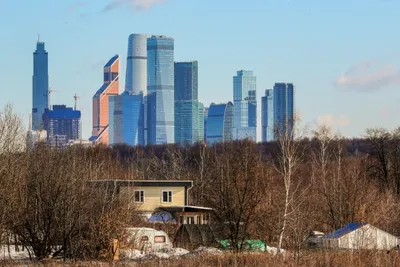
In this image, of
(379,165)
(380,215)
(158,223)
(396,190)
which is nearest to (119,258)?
(380,215)

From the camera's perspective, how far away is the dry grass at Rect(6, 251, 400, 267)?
27.0m

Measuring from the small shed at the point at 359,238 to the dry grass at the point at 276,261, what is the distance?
2602 mm

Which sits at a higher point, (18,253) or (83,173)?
(83,173)

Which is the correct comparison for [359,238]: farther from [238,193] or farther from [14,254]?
[14,254]

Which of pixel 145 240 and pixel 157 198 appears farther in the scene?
pixel 157 198

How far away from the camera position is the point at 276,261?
27.1m

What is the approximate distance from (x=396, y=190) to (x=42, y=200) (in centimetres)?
2860

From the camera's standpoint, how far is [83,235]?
104ft

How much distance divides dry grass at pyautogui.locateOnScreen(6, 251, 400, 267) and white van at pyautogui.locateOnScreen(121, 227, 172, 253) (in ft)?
14.8

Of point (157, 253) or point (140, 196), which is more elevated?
point (140, 196)

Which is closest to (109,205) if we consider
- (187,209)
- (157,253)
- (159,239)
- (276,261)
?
(157,253)

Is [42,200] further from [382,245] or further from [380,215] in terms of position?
[380,215]

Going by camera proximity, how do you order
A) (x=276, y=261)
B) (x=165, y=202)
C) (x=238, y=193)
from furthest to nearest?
(x=165, y=202), (x=238, y=193), (x=276, y=261)

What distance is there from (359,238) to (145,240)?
8.88 metres
